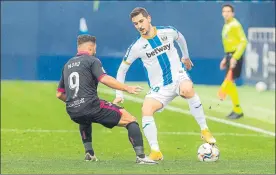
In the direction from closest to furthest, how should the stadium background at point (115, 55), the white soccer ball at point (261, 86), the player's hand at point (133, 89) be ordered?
the player's hand at point (133, 89), the stadium background at point (115, 55), the white soccer ball at point (261, 86)

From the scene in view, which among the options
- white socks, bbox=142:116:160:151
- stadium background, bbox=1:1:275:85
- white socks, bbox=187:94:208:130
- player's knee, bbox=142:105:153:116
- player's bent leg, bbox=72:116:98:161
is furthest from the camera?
stadium background, bbox=1:1:275:85

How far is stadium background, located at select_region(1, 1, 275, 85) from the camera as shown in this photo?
24109 millimetres

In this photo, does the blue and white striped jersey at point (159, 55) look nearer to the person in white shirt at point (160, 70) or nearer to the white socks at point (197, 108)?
the person in white shirt at point (160, 70)

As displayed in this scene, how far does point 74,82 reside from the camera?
1305cm

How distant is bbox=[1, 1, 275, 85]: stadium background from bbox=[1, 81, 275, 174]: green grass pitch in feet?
1.82

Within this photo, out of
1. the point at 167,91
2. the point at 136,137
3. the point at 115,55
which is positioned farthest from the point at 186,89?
the point at 115,55

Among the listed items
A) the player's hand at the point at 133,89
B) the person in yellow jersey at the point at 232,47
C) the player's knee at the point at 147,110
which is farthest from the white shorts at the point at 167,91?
the person in yellow jersey at the point at 232,47

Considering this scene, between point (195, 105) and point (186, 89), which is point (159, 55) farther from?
point (195, 105)

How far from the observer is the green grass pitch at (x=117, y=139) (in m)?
13.2

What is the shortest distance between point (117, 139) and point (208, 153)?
4865 mm

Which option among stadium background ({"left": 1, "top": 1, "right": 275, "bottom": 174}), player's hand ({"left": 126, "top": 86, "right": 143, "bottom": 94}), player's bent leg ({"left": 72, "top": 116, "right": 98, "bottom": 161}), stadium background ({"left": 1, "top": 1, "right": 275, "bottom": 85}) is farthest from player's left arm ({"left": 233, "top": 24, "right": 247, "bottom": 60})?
player's hand ({"left": 126, "top": 86, "right": 143, "bottom": 94})

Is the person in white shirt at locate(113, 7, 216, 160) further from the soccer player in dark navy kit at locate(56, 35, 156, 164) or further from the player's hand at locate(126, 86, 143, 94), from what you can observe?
the player's hand at locate(126, 86, 143, 94)

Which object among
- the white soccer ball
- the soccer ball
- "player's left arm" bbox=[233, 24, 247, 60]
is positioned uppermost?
the soccer ball

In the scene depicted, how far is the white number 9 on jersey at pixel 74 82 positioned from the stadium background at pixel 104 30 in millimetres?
10897
